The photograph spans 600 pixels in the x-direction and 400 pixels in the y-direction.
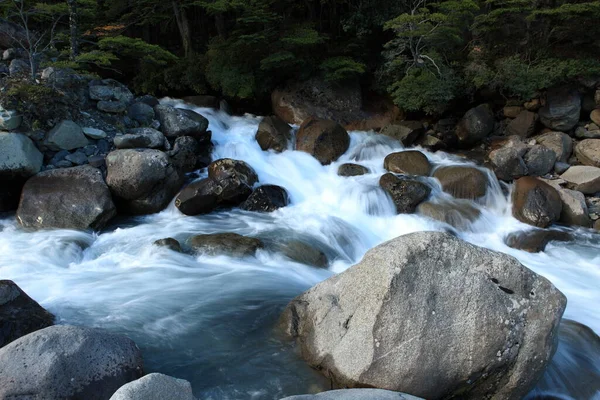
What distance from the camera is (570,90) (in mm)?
12875

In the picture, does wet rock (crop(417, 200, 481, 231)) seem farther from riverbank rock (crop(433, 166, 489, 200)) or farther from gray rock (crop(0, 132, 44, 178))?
gray rock (crop(0, 132, 44, 178))

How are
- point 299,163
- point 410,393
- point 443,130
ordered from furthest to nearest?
point 443,130, point 299,163, point 410,393

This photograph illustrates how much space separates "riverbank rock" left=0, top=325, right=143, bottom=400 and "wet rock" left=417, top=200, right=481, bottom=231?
7051 millimetres

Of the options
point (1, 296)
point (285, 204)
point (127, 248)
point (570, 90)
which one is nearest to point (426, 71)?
point (570, 90)

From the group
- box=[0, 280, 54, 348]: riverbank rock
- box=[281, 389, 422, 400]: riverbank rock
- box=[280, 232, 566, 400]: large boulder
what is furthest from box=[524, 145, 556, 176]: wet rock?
box=[0, 280, 54, 348]: riverbank rock

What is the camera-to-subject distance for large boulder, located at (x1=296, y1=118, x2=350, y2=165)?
12266mm

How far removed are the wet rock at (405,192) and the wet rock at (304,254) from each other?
2.73 m

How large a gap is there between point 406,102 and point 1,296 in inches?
449

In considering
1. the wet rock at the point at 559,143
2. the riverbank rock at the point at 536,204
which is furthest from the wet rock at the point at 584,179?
the riverbank rock at the point at 536,204

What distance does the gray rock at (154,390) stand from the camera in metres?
3.18

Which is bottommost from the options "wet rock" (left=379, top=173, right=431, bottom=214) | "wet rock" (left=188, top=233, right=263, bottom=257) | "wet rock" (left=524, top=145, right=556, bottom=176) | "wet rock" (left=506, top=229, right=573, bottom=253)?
"wet rock" (left=506, top=229, right=573, bottom=253)

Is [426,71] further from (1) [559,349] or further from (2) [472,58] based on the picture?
(1) [559,349]

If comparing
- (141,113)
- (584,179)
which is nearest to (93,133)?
(141,113)

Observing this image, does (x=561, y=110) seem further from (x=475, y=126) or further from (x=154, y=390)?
(x=154, y=390)
